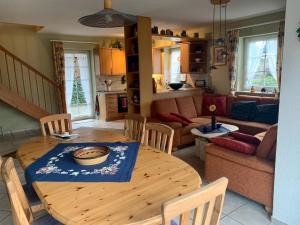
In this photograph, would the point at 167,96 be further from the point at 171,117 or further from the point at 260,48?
the point at 260,48

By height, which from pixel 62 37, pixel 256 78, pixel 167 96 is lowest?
pixel 167 96

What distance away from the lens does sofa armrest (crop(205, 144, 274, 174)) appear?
7.36ft

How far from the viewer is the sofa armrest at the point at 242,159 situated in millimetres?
2242

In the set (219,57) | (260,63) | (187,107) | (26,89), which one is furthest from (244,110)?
(26,89)

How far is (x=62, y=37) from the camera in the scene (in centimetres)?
656

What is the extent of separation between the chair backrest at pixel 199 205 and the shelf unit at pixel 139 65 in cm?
371

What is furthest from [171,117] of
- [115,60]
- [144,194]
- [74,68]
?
[74,68]

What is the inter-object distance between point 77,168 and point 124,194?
525 millimetres

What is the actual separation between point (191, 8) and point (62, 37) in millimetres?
4031

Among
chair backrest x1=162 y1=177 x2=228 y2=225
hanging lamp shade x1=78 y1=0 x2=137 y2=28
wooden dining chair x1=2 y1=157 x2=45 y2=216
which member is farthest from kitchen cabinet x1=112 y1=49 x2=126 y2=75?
chair backrest x1=162 y1=177 x2=228 y2=225

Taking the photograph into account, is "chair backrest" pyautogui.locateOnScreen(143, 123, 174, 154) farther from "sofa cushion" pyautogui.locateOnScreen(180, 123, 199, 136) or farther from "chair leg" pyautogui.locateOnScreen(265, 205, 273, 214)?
"sofa cushion" pyautogui.locateOnScreen(180, 123, 199, 136)

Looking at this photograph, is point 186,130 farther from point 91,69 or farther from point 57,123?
point 91,69

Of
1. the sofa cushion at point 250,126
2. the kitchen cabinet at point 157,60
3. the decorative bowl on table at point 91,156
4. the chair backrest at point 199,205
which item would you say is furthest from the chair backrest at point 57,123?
the kitchen cabinet at point 157,60

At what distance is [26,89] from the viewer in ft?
20.0
